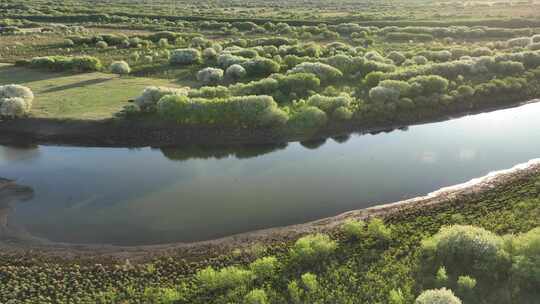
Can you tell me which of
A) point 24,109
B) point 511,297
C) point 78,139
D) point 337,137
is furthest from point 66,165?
point 511,297

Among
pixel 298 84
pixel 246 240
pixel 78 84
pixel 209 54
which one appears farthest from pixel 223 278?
pixel 209 54

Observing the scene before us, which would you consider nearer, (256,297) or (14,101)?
(256,297)

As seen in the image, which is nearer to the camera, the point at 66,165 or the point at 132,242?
the point at 132,242

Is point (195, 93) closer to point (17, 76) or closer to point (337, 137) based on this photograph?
point (337, 137)

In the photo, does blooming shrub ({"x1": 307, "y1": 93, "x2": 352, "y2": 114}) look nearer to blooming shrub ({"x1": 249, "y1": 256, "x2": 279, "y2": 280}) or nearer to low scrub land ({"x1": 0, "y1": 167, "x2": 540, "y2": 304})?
low scrub land ({"x1": 0, "y1": 167, "x2": 540, "y2": 304})

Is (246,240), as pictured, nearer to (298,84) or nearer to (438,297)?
(438,297)

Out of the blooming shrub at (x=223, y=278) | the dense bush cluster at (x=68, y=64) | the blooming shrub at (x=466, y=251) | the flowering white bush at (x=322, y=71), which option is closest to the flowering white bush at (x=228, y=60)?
the flowering white bush at (x=322, y=71)
